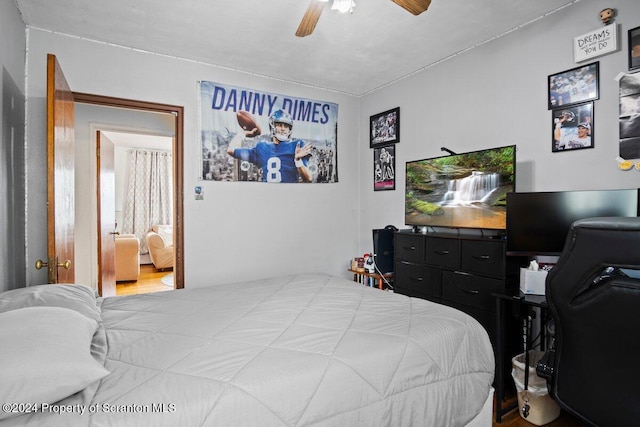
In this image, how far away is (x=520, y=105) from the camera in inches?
102

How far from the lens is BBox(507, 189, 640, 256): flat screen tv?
1.92m

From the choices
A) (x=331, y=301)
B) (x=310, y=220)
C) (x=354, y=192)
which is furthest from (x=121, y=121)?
(x=331, y=301)

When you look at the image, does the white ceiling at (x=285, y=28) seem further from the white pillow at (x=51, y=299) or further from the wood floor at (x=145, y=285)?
the wood floor at (x=145, y=285)

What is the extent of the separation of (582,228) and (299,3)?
6.85ft

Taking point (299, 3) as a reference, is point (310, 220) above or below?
below

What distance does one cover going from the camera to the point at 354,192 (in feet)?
14.0

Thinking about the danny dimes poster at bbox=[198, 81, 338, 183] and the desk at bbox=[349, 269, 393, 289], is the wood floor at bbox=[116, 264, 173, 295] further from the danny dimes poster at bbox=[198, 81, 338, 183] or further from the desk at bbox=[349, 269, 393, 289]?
the desk at bbox=[349, 269, 393, 289]

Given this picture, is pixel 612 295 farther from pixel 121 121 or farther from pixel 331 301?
pixel 121 121

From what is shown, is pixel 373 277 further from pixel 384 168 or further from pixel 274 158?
pixel 274 158

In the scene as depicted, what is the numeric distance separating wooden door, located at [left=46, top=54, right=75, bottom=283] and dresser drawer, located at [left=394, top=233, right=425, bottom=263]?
8.07 ft

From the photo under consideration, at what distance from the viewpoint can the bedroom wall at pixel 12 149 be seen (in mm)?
2042

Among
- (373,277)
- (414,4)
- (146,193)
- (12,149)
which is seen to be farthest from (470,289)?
(146,193)

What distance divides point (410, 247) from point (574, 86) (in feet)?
5.24

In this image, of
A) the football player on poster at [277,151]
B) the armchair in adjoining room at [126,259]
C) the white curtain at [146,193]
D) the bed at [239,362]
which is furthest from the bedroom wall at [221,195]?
the white curtain at [146,193]
